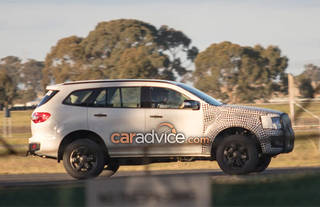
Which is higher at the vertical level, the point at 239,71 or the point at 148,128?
the point at 239,71

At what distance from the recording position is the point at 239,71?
56969mm

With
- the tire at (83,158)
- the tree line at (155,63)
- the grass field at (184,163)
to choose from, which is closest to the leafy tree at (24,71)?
the tree line at (155,63)

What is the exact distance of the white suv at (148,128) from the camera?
10.5m

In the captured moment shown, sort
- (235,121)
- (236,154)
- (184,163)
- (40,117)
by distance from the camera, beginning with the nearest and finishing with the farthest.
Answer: (236,154) < (235,121) < (40,117) < (184,163)

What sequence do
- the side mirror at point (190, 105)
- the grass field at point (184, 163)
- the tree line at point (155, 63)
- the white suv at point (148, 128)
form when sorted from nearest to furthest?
the white suv at point (148, 128), the side mirror at point (190, 105), the grass field at point (184, 163), the tree line at point (155, 63)

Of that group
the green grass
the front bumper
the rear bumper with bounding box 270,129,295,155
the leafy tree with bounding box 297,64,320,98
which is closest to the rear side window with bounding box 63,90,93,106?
the front bumper

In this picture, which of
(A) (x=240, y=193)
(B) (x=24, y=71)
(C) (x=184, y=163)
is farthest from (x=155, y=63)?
(A) (x=240, y=193)

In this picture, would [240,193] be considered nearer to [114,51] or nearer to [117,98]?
[117,98]

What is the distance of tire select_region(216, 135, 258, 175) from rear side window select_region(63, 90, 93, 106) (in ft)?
8.04

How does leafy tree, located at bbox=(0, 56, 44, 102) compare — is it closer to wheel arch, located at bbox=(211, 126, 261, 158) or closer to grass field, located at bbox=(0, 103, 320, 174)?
grass field, located at bbox=(0, 103, 320, 174)

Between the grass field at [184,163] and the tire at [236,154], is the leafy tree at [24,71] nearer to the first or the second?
the grass field at [184,163]

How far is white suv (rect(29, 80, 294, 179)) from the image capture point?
10500mm

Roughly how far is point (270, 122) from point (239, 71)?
4680 cm

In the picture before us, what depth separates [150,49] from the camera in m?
62.0
